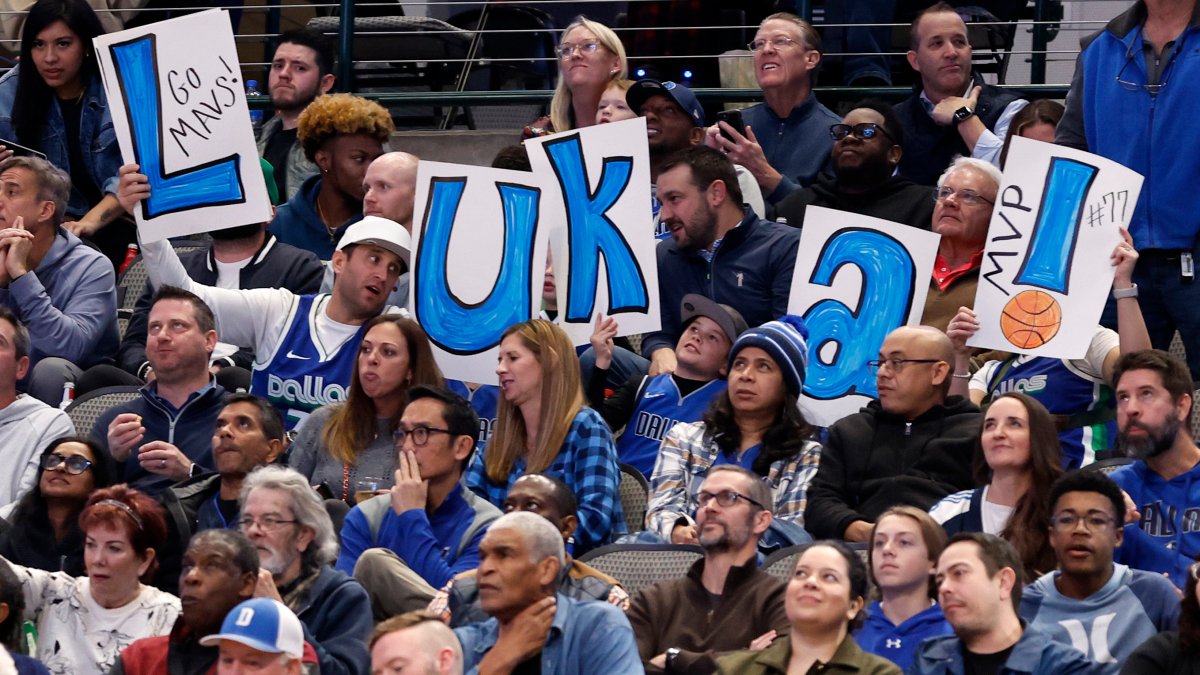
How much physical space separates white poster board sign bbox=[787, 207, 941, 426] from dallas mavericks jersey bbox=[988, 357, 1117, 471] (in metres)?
0.43

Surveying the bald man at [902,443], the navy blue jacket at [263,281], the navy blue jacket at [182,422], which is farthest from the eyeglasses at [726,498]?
the navy blue jacket at [263,281]

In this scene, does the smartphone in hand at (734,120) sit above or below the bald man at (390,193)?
above

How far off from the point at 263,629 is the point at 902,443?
2619 millimetres

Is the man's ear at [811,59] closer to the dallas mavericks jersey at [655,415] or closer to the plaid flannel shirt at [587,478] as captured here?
the dallas mavericks jersey at [655,415]

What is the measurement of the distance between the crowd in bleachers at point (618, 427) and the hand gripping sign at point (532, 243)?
0.16m

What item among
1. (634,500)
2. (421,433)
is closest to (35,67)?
(421,433)

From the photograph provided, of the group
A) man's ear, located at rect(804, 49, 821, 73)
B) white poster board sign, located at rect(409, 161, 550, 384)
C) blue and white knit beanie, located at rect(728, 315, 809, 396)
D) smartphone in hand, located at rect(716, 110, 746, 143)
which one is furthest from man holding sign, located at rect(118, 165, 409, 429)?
man's ear, located at rect(804, 49, 821, 73)

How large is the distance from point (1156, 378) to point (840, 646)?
1699mm

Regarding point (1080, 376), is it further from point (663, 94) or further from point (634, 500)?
point (663, 94)

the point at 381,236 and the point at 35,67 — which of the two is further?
the point at 35,67

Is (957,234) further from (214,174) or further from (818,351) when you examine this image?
(214,174)

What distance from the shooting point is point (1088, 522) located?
21.1 feet

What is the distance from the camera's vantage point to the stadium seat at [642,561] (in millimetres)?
6891

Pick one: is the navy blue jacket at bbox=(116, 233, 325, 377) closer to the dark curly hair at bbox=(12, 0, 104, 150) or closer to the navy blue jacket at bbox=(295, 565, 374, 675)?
the dark curly hair at bbox=(12, 0, 104, 150)
